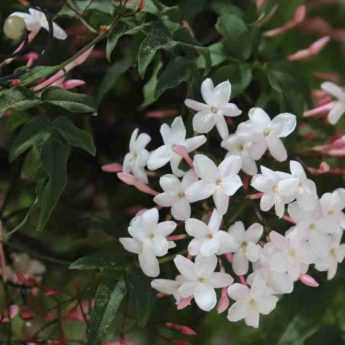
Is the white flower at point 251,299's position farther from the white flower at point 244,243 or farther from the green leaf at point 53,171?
the green leaf at point 53,171

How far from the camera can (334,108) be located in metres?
0.96

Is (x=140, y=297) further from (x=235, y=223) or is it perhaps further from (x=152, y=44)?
(x=152, y=44)

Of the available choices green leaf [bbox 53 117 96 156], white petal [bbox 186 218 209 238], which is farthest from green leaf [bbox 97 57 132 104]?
white petal [bbox 186 218 209 238]

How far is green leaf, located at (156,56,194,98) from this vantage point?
926 millimetres

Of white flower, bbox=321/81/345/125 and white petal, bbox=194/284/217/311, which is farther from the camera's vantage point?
white flower, bbox=321/81/345/125

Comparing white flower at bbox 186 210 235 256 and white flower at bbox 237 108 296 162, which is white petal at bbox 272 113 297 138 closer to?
white flower at bbox 237 108 296 162

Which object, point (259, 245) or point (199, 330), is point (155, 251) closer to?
point (259, 245)

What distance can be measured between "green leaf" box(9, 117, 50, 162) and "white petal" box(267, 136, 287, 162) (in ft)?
0.75

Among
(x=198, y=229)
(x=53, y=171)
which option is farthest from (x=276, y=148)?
(x=53, y=171)

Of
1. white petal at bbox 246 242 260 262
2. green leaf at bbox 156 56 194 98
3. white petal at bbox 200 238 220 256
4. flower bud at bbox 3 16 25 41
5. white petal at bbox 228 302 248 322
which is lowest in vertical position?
white petal at bbox 228 302 248 322

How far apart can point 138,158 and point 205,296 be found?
0.16 m

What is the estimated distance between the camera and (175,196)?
86 cm

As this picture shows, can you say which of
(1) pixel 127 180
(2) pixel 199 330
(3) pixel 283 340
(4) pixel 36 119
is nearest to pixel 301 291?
(3) pixel 283 340

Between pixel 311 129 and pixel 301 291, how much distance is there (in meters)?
0.21
